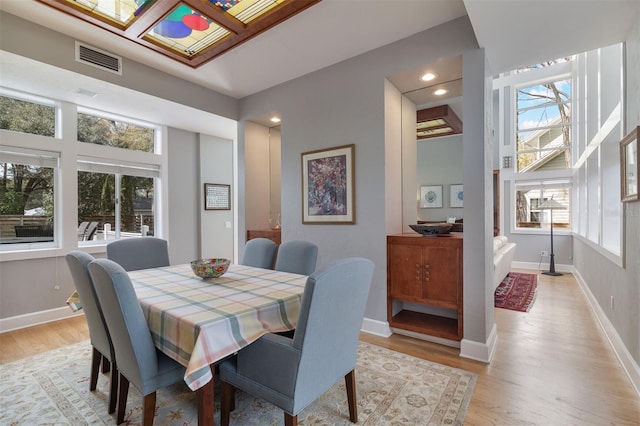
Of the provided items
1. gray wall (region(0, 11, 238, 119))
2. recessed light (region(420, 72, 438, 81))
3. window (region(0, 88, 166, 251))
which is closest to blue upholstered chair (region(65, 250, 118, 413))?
gray wall (region(0, 11, 238, 119))

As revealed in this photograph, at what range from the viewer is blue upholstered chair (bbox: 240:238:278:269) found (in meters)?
2.99

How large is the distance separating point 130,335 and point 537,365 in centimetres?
287

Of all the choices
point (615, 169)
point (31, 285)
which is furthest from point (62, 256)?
point (615, 169)

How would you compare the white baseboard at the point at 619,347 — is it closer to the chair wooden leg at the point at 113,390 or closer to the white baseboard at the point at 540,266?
the white baseboard at the point at 540,266

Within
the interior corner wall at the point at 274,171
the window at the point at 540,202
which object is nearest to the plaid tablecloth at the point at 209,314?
the interior corner wall at the point at 274,171

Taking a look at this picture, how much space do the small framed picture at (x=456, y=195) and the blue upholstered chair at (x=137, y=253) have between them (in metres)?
3.03

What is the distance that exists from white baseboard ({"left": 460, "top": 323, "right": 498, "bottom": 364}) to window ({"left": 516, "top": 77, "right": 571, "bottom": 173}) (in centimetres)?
574

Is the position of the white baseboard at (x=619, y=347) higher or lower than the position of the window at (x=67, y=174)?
lower

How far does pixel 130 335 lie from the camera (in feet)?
4.65

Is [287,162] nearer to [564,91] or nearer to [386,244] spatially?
[386,244]

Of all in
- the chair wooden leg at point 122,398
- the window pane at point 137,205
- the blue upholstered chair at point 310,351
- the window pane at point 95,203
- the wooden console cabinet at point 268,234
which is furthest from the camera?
the window pane at point 137,205

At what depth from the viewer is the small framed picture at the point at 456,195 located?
3.06 m

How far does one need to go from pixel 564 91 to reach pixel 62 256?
940cm

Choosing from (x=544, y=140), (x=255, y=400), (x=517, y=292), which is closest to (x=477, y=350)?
(x=255, y=400)
